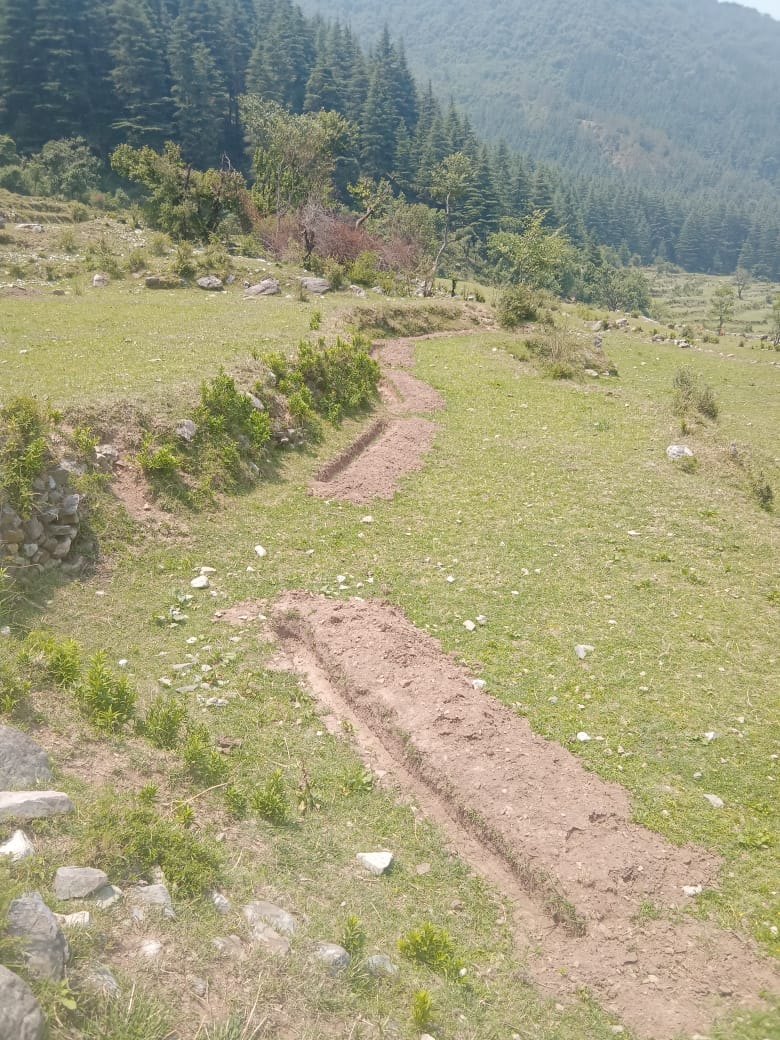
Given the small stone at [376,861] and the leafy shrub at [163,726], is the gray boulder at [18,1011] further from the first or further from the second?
the leafy shrub at [163,726]

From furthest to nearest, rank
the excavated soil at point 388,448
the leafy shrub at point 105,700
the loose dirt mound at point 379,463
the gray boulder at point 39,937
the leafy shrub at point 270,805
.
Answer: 1. the excavated soil at point 388,448
2. the loose dirt mound at point 379,463
3. the leafy shrub at point 105,700
4. the leafy shrub at point 270,805
5. the gray boulder at point 39,937

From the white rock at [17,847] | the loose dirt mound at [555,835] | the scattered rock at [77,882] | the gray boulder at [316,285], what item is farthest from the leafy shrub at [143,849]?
the gray boulder at [316,285]

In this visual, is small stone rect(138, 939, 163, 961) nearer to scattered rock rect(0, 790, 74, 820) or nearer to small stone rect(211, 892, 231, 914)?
small stone rect(211, 892, 231, 914)

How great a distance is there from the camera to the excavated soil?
12.7 meters

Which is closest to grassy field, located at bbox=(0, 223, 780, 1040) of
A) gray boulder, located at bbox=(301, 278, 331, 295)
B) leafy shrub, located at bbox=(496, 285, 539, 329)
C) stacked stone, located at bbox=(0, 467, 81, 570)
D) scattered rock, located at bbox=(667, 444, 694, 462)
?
scattered rock, located at bbox=(667, 444, 694, 462)

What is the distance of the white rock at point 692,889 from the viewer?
552cm

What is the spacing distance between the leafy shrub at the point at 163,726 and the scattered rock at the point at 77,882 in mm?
1903

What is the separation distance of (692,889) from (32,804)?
204 inches

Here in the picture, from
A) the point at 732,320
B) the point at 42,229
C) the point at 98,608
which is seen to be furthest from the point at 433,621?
the point at 732,320

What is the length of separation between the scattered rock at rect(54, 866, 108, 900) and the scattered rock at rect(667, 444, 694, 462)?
13584mm

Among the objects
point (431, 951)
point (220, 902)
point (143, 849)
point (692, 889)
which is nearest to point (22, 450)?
point (143, 849)

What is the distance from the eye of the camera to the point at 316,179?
41219 millimetres

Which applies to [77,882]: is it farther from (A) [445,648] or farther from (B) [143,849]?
(A) [445,648]

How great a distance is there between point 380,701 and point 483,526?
15.9 feet
